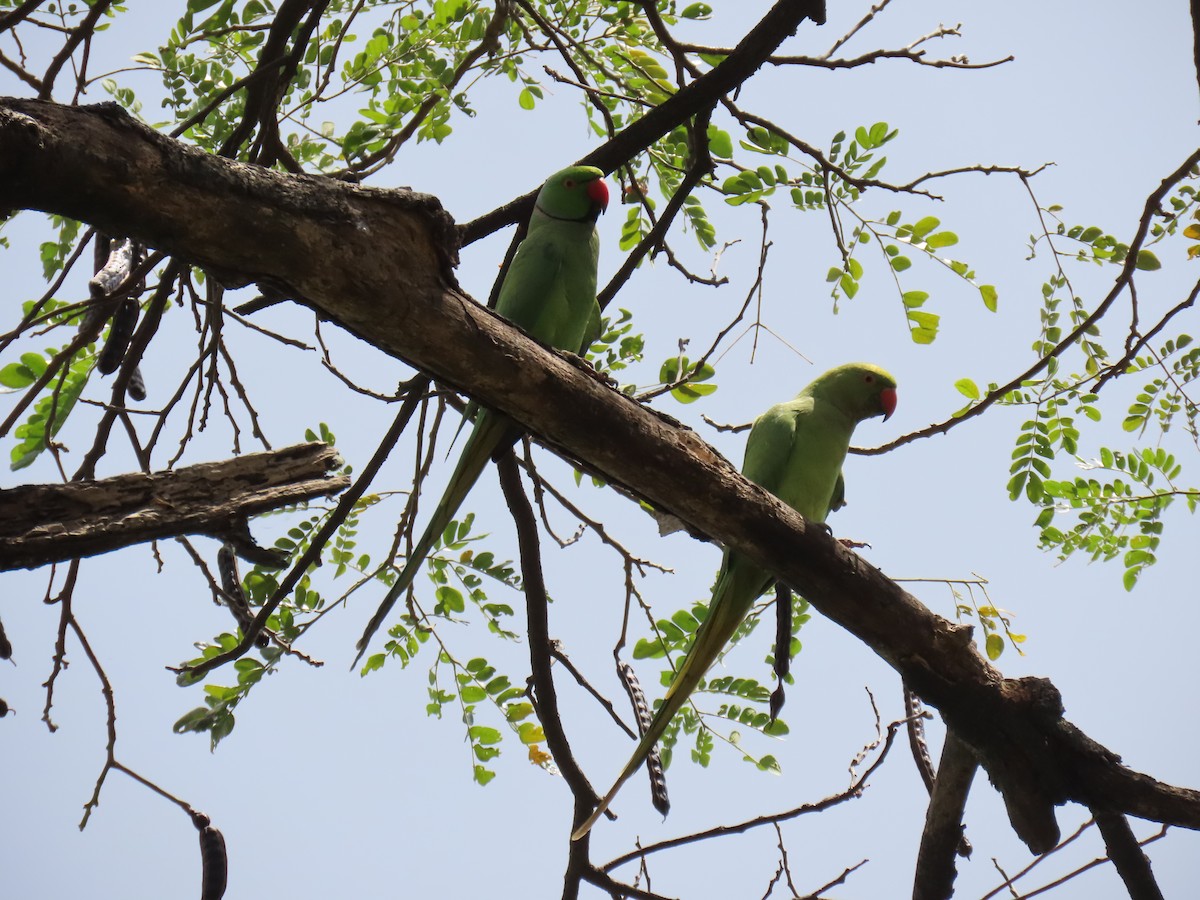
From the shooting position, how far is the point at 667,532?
2754 millimetres

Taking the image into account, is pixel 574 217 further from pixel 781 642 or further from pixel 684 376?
pixel 781 642

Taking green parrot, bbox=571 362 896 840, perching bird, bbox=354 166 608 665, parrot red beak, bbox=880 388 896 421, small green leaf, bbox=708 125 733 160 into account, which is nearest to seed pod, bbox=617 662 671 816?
green parrot, bbox=571 362 896 840

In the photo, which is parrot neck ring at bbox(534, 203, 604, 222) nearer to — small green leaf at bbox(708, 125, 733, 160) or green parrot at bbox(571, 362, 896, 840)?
small green leaf at bbox(708, 125, 733, 160)

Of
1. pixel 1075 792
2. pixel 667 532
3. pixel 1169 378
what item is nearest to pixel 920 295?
pixel 1169 378

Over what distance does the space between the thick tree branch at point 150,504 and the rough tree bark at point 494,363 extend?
0.42 m

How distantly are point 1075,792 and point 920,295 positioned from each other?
181 cm

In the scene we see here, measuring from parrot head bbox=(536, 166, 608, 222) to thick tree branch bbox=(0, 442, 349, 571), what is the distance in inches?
66.7

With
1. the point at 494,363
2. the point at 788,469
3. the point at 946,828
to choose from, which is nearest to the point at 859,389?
the point at 788,469

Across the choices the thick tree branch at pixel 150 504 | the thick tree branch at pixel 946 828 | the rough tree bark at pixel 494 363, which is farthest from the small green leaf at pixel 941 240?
the thick tree branch at pixel 150 504

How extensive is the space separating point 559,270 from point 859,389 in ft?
4.59

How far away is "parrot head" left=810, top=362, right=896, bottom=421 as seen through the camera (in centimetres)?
375

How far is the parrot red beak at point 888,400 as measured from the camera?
3867 mm

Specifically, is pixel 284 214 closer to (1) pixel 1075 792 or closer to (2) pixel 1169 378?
(1) pixel 1075 792

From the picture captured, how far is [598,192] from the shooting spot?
348 centimetres
